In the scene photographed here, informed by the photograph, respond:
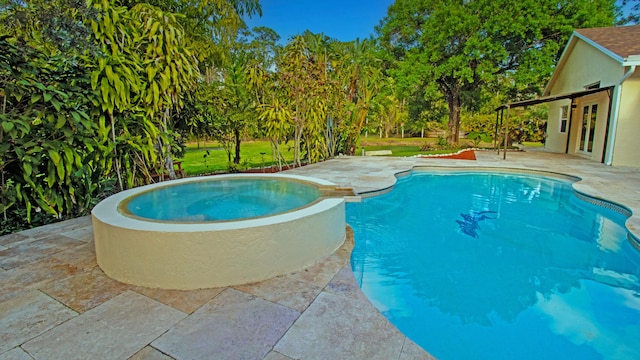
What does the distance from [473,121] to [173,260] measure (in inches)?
832

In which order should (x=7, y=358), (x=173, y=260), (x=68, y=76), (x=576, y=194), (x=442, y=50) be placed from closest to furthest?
(x=7, y=358), (x=173, y=260), (x=68, y=76), (x=576, y=194), (x=442, y=50)

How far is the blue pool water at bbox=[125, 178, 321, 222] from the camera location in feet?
12.4

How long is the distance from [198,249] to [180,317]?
0.58 m

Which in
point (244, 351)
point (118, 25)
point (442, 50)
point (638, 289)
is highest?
point (442, 50)

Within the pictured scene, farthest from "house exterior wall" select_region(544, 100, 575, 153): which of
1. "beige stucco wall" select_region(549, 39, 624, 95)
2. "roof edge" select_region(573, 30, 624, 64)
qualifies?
"roof edge" select_region(573, 30, 624, 64)

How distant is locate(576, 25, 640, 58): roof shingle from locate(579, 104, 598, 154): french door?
2254 mm

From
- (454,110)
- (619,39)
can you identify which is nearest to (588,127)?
(619,39)

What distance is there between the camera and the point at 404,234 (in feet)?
16.9

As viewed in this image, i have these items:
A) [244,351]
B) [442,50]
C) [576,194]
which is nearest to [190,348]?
[244,351]

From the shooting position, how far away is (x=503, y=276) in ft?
12.3

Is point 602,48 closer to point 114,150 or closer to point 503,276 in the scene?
point 503,276

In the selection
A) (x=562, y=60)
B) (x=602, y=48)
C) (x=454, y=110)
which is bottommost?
(x=454, y=110)

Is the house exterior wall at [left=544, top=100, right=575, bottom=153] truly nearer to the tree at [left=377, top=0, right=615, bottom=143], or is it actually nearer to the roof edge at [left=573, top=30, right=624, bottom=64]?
the tree at [left=377, top=0, right=615, bottom=143]

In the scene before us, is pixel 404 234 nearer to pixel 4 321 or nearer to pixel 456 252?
pixel 456 252
